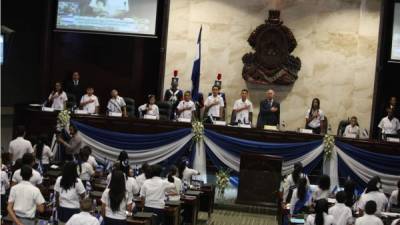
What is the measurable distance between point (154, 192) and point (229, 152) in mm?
5233

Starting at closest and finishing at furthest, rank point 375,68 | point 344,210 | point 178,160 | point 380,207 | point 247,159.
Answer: point 344,210 < point 380,207 < point 247,159 < point 178,160 < point 375,68

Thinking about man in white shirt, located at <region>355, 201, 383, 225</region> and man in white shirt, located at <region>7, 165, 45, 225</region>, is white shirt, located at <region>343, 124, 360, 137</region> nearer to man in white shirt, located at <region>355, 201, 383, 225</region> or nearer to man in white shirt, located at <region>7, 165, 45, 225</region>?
man in white shirt, located at <region>355, 201, 383, 225</region>

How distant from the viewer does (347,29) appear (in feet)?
61.0

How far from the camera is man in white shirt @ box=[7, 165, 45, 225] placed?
282 inches

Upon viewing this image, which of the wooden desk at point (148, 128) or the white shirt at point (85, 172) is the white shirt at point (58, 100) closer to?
the wooden desk at point (148, 128)

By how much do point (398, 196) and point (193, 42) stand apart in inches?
398

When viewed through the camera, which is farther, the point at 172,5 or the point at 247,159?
the point at 172,5

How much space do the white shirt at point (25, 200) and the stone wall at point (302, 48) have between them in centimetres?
1206

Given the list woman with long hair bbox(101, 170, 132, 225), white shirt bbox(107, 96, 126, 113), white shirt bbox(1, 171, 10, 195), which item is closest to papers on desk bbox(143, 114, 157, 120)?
white shirt bbox(107, 96, 126, 113)

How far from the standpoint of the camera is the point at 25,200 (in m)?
7.16

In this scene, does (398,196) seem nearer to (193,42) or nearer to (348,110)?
(348,110)

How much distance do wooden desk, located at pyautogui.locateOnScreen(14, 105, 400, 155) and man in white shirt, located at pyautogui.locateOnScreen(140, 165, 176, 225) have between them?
5367mm

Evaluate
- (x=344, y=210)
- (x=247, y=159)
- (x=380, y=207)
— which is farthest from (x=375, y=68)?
(x=344, y=210)

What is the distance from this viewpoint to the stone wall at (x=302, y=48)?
1853cm
